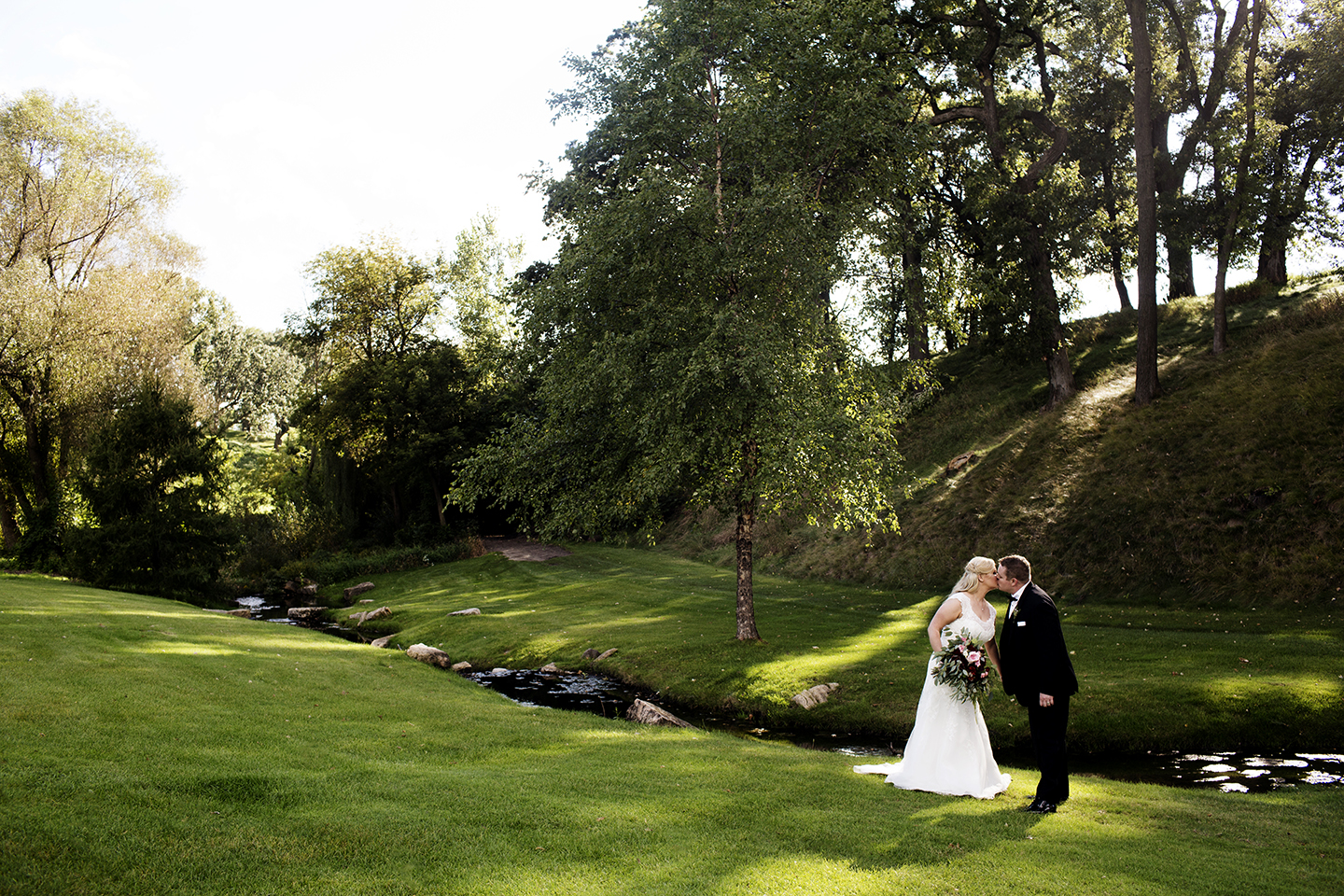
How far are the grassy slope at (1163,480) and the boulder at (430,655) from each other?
12.6 m

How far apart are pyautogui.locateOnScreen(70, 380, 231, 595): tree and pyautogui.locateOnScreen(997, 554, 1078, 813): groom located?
35.4m

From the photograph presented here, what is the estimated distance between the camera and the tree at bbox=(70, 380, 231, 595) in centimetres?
3359

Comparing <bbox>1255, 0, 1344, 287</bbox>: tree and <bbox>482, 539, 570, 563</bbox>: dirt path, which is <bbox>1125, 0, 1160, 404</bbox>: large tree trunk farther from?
<bbox>482, 539, 570, 563</bbox>: dirt path

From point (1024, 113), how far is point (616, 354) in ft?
86.7

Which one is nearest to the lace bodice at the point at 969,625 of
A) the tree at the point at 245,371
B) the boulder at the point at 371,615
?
the boulder at the point at 371,615

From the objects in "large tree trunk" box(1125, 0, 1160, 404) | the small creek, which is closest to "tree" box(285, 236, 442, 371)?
the small creek

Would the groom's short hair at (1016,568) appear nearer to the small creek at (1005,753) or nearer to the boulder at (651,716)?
the small creek at (1005,753)

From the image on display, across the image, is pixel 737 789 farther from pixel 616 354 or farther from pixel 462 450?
pixel 462 450

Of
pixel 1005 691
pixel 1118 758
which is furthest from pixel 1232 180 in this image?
pixel 1005 691

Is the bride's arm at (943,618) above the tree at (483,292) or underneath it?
underneath

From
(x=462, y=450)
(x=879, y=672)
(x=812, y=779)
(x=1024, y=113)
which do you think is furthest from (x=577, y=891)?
(x=462, y=450)

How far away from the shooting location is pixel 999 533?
28391 millimetres

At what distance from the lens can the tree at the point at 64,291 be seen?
38281 millimetres

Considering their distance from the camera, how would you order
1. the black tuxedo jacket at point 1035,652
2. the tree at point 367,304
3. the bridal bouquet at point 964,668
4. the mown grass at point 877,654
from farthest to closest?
1. the tree at point 367,304
2. the mown grass at point 877,654
3. the bridal bouquet at point 964,668
4. the black tuxedo jacket at point 1035,652
